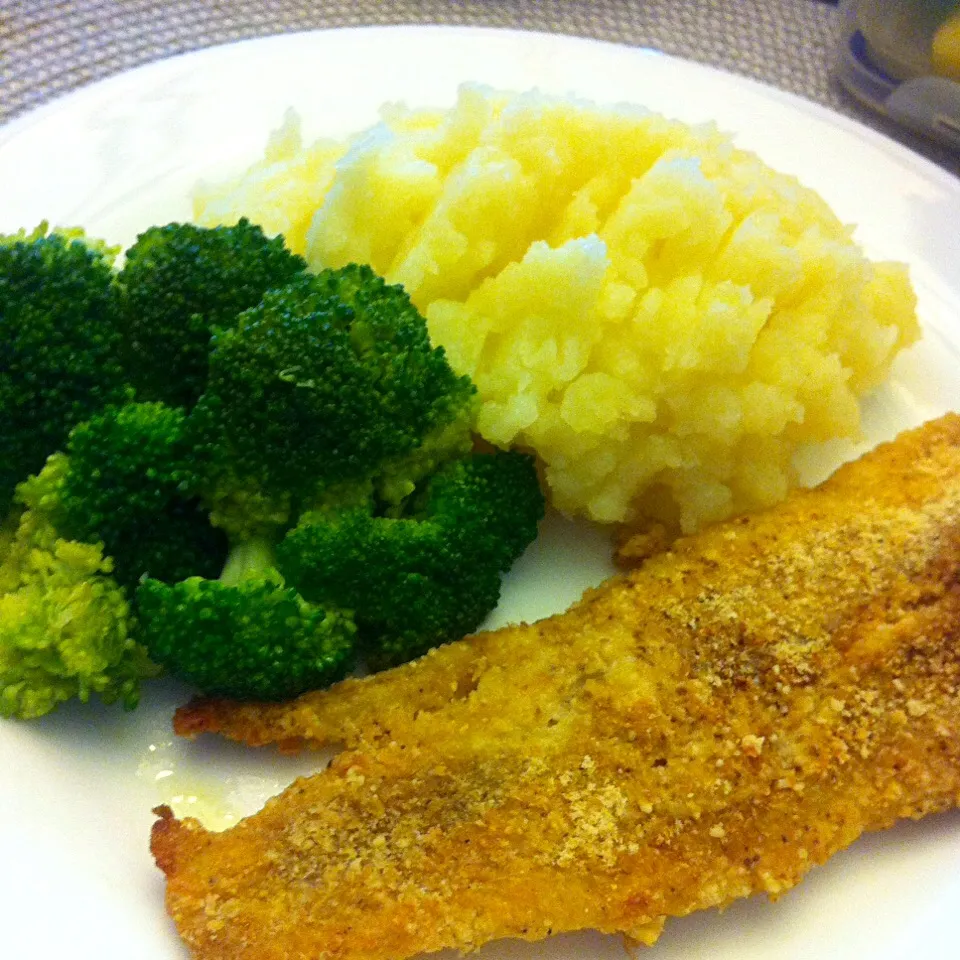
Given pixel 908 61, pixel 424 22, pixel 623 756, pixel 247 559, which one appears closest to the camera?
Answer: pixel 623 756

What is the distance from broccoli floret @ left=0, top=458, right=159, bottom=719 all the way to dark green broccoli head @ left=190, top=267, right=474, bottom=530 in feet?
0.97

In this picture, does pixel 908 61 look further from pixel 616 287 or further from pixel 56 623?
pixel 56 623

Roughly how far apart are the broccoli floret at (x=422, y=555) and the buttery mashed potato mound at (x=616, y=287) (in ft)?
0.44

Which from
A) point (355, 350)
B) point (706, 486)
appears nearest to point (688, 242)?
point (706, 486)

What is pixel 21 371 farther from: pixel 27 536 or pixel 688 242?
pixel 688 242

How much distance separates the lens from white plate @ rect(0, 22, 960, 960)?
5.39 ft

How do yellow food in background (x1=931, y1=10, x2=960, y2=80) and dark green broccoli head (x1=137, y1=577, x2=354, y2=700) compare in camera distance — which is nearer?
dark green broccoli head (x1=137, y1=577, x2=354, y2=700)

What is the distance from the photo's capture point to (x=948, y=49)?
336 cm

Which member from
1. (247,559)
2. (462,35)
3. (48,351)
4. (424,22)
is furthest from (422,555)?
(424,22)

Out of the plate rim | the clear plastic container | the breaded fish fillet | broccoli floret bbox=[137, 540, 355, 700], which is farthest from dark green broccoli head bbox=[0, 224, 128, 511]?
the clear plastic container

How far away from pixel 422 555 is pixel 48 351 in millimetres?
909

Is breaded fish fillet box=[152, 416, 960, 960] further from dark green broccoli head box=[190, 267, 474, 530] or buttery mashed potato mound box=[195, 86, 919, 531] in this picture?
dark green broccoli head box=[190, 267, 474, 530]

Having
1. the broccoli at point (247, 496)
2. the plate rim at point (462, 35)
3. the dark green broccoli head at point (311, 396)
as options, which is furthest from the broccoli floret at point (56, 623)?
the plate rim at point (462, 35)

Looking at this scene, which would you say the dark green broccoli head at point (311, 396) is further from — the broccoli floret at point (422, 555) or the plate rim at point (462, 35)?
the plate rim at point (462, 35)
